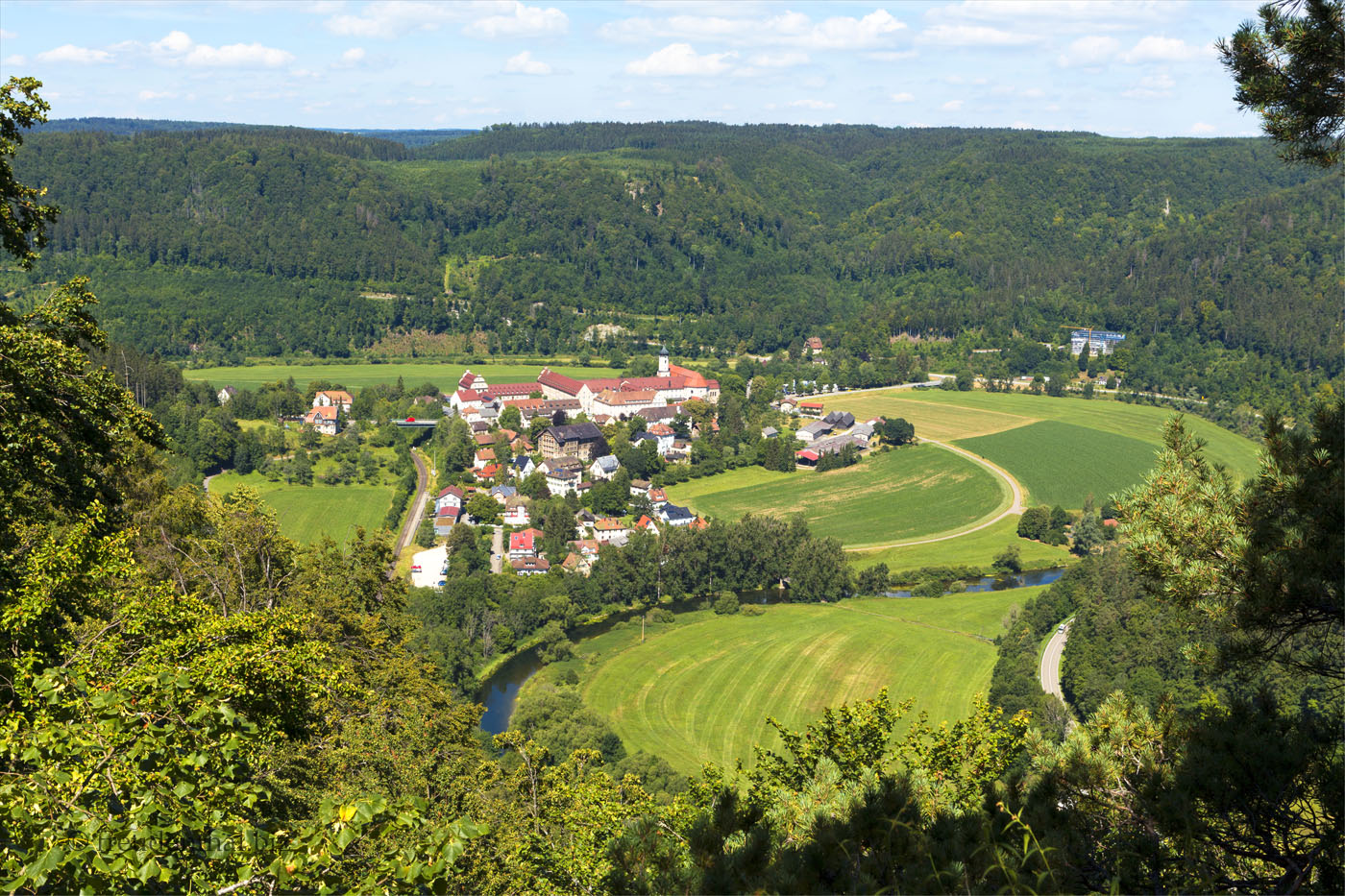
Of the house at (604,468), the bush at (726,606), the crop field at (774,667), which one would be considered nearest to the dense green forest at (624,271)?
the house at (604,468)

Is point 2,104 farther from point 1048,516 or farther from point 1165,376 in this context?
point 1165,376

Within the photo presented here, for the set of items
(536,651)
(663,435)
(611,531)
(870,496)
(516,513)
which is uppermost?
(663,435)

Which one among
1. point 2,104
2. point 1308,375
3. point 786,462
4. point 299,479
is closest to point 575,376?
point 786,462

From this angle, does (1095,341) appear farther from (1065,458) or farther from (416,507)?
(416,507)

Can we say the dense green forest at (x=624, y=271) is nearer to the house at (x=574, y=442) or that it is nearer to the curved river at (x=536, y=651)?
the house at (x=574, y=442)

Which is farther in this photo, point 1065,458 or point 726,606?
point 1065,458

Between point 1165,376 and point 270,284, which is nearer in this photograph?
point 1165,376

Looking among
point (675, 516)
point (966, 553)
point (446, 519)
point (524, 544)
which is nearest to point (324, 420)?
point (446, 519)

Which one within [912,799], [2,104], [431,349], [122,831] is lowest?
[431,349]
